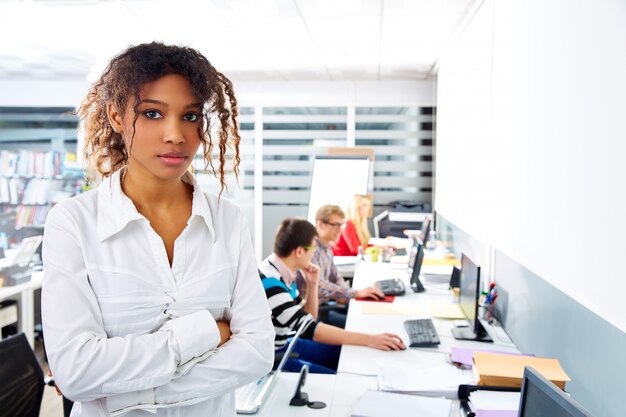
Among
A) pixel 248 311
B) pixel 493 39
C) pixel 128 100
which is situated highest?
pixel 493 39

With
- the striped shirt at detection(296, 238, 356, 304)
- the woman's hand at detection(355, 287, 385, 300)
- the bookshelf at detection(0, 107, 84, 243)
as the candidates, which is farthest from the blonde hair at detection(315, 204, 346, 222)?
the bookshelf at detection(0, 107, 84, 243)

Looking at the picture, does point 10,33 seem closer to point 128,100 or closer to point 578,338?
point 128,100

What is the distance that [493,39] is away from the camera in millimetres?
3213

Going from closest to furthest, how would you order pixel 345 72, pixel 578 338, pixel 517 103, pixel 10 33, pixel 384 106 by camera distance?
pixel 578 338
pixel 517 103
pixel 10 33
pixel 345 72
pixel 384 106

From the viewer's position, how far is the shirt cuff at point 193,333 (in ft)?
3.59

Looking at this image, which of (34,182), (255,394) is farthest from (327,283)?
(34,182)

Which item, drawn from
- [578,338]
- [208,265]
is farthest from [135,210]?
[578,338]

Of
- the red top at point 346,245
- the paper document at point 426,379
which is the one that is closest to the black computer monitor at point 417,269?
the paper document at point 426,379

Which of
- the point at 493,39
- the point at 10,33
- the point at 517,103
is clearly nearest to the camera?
the point at 517,103

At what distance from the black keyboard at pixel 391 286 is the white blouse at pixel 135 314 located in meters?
2.34

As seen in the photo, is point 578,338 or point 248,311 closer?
point 248,311

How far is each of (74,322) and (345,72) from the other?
5.78 m

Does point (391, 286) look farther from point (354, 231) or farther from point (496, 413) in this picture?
point (496, 413)

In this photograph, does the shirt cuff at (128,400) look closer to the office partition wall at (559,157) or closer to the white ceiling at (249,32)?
the office partition wall at (559,157)
